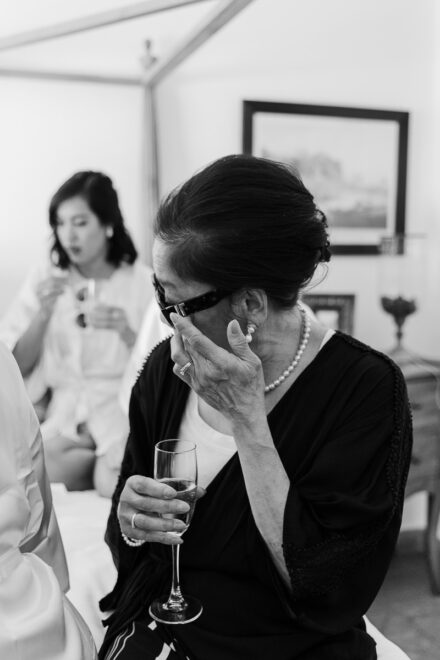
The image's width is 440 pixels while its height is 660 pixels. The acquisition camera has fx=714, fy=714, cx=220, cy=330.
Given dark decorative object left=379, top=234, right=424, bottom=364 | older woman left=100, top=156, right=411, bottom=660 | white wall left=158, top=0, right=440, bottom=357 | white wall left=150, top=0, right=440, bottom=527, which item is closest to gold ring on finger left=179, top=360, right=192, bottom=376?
older woman left=100, top=156, right=411, bottom=660

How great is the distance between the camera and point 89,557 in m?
1.75

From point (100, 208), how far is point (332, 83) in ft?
4.49

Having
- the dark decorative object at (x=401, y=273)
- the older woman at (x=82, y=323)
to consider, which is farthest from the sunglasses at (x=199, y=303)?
the dark decorative object at (x=401, y=273)

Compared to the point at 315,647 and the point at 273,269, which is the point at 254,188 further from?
the point at 315,647

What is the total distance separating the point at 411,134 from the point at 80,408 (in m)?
2.14

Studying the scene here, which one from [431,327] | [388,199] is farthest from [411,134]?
[431,327]

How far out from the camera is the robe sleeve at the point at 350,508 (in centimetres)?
116

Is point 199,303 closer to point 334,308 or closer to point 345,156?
point 334,308

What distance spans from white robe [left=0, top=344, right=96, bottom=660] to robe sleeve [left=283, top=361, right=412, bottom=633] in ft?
1.21

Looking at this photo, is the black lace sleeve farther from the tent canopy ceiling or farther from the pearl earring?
the tent canopy ceiling

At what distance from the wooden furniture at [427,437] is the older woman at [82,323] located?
1.14m

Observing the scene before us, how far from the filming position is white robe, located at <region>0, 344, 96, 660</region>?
2.92ft

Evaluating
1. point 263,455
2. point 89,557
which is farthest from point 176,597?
point 89,557

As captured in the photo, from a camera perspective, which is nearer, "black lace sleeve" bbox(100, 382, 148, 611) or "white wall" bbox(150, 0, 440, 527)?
"black lace sleeve" bbox(100, 382, 148, 611)
